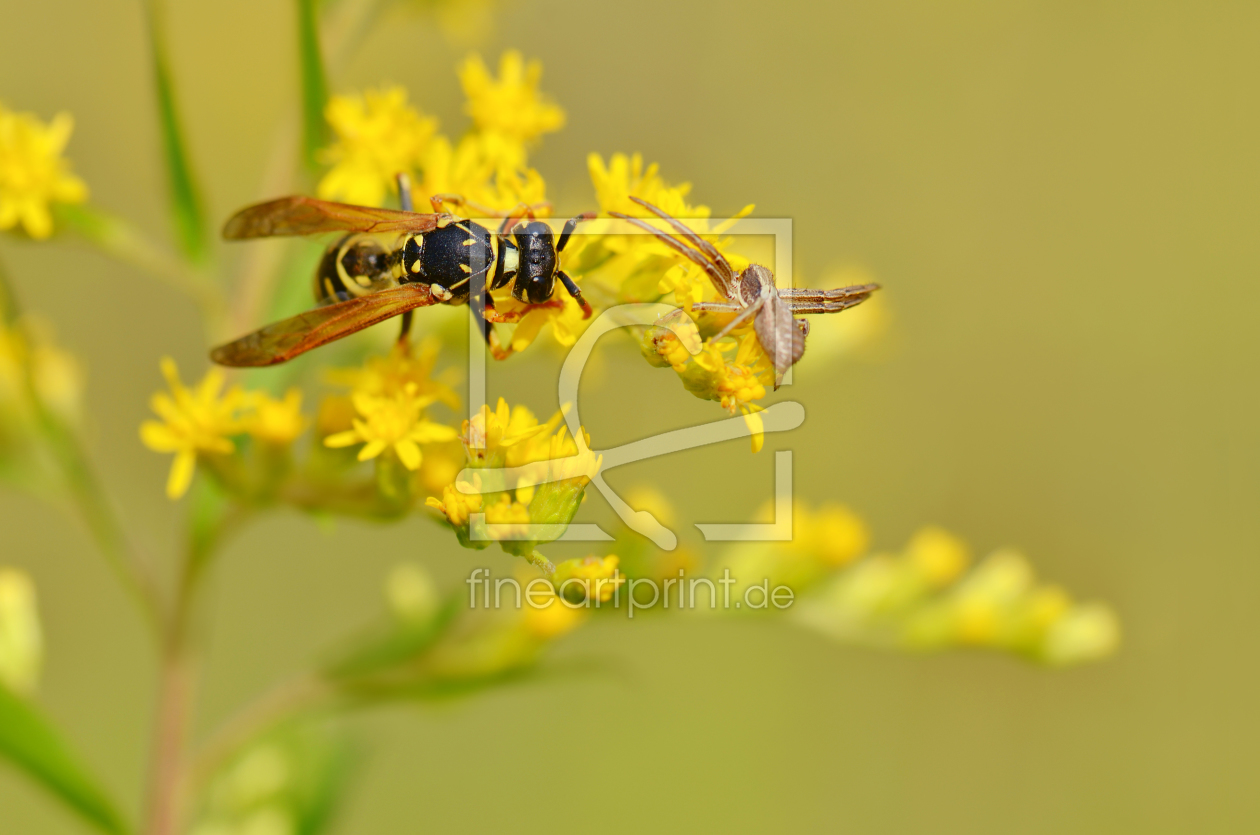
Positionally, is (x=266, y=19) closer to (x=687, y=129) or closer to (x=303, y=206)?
(x=687, y=129)

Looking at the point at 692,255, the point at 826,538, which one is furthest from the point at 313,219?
the point at 826,538

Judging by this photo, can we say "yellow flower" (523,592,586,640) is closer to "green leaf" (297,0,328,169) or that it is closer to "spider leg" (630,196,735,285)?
→ "spider leg" (630,196,735,285)

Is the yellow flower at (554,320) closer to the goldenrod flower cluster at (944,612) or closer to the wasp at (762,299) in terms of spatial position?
the wasp at (762,299)

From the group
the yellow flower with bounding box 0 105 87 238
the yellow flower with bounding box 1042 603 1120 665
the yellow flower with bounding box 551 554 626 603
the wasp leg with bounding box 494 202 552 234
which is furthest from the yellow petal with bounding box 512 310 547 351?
the yellow flower with bounding box 1042 603 1120 665

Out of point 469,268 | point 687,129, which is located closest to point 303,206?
point 469,268

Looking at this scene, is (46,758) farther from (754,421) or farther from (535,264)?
(754,421)
